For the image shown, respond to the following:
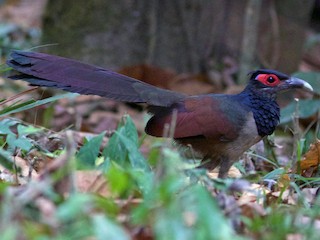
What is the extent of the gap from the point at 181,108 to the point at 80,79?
510 millimetres

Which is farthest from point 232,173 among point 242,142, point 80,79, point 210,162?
point 80,79

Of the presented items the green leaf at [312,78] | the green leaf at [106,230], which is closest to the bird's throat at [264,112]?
the green leaf at [106,230]

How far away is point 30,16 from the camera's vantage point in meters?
10.9

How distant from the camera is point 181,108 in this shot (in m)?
3.66

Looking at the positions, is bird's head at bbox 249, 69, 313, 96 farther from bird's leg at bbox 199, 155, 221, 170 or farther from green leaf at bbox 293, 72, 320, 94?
green leaf at bbox 293, 72, 320, 94

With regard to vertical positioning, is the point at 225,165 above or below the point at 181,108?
below

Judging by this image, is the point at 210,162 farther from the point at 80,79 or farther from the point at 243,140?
the point at 80,79

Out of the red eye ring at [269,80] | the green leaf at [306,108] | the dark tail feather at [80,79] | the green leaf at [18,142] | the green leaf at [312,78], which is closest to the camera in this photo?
the green leaf at [18,142]

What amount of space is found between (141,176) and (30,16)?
28.6 ft

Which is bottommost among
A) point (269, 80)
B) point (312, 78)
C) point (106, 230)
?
point (312, 78)

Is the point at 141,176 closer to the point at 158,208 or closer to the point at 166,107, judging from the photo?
the point at 158,208

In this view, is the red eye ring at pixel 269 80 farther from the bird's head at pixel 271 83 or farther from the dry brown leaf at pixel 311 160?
the dry brown leaf at pixel 311 160

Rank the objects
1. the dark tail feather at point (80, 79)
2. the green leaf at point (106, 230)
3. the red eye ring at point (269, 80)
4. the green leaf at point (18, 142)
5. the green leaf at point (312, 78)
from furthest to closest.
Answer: the green leaf at point (312, 78) < the red eye ring at point (269, 80) < the dark tail feather at point (80, 79) < the green leaf at point (18, 142) < the green leaf at point (106, 230)

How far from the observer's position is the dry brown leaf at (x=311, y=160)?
3562 mm
